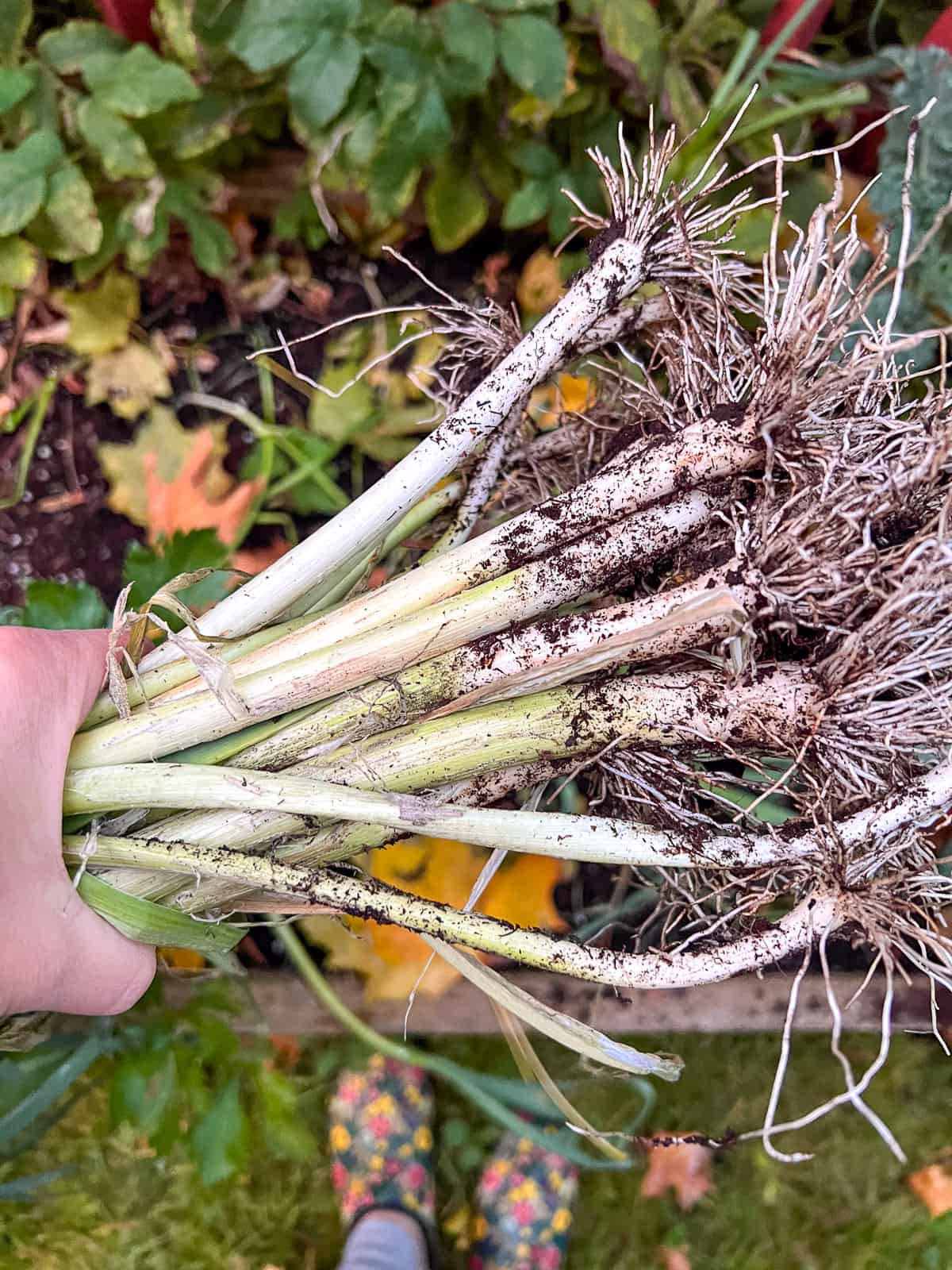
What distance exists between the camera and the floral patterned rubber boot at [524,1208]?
1.37 metres

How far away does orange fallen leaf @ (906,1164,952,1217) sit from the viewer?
4.49 ft

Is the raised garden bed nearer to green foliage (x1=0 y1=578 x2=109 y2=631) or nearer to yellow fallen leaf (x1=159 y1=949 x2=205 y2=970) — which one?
yellow fallen leaf (x1=159 y1=949 x2=205 y2=970)

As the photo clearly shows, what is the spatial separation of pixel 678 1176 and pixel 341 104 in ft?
5.64

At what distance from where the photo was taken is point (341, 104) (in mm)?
1058

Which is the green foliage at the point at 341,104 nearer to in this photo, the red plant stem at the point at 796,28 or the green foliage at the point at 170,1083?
the red plant stem at the point at 796,28

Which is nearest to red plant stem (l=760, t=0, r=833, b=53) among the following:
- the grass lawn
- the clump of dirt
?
the clump of dirt

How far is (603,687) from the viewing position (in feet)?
2.43

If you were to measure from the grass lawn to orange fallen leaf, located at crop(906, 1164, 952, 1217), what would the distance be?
0.6 inches

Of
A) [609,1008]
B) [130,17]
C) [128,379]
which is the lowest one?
[609,1008]

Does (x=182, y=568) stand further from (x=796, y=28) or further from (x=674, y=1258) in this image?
(x=674, y=1258)

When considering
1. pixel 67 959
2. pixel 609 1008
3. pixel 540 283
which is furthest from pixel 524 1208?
pixel 540 283

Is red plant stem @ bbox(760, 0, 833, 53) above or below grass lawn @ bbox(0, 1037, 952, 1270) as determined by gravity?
above

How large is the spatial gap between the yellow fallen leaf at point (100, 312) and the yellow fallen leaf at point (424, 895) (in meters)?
0.99

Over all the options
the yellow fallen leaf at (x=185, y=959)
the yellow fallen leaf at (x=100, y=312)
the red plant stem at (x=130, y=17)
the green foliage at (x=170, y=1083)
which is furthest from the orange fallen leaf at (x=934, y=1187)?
the red plant stem at (x=130, y=17)
